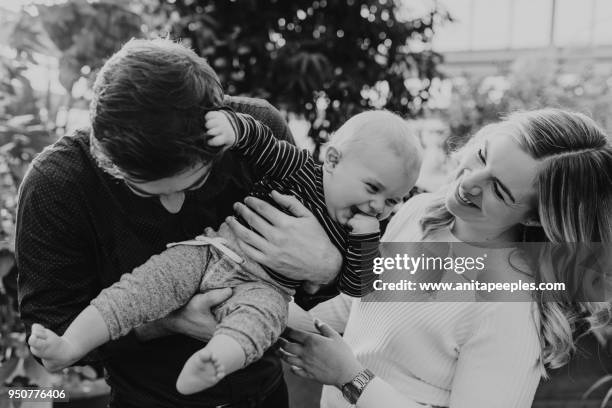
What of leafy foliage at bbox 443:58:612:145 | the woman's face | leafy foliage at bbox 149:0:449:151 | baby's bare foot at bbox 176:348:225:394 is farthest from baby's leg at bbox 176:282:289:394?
leafy foliage at bbox 443:58:612:145

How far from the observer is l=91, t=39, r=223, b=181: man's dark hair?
2.92 ft

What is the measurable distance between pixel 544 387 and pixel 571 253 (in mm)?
1481

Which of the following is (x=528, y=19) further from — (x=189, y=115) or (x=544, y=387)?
(x=189, y=115)

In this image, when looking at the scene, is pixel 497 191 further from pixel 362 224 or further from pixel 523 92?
pixel 523 92

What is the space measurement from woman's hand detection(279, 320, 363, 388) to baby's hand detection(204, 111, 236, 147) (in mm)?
485

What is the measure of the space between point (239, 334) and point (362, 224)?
13.3 inches

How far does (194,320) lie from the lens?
111 cm

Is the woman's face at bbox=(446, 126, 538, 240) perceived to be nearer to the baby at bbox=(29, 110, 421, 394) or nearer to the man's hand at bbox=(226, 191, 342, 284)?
the baby at bbox=(29, 110, 421, 394)

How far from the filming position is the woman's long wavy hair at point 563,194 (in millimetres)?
1217

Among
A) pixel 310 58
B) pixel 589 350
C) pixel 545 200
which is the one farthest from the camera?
pixel 310 58

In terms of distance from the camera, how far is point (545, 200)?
122 centimetres

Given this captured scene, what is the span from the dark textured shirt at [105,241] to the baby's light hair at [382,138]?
0.24 meters

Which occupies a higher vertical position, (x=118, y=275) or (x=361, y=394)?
(x=118, y=275)

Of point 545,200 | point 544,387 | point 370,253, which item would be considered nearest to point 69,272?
point 370,253
